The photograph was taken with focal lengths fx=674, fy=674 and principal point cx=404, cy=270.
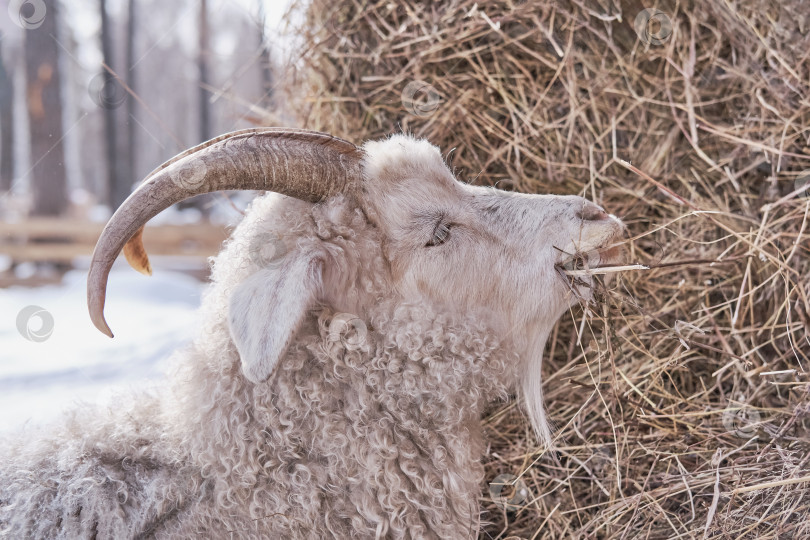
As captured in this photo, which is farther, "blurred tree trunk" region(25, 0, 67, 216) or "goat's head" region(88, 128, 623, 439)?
"blurred tree trunk" region(25, 0, 67, 216)

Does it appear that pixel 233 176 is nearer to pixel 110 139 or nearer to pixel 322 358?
pixel 322 358

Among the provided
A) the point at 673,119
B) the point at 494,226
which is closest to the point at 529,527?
the point at 494,226

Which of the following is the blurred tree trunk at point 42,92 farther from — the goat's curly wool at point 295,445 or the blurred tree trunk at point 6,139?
the goat's curly wool at point 295,445

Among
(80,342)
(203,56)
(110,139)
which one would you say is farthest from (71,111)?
(80,342)

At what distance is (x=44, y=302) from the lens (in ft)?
29.6

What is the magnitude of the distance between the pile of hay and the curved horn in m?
1.07

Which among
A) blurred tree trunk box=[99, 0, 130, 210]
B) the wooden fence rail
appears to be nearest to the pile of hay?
the wooden fence rail

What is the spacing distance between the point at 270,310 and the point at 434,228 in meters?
0.71

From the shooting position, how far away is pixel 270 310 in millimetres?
1930

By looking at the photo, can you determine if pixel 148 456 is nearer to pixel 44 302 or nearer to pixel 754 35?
pixel 754 35

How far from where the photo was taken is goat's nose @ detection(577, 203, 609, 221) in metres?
2.33

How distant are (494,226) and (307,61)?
5.83 ft

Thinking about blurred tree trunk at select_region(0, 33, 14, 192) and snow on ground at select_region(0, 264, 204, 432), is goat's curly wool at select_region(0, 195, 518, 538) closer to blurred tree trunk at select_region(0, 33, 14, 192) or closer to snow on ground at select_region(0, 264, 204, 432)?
snow on ground at select_region(0, 264, 204, 432)

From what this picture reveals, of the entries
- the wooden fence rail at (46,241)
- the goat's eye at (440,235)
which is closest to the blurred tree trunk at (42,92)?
the wooden fence rail at (46,241)
